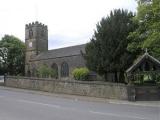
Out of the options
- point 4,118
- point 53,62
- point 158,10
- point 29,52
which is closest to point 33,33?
point 29,52

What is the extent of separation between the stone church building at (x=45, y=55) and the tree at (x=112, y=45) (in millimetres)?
12763

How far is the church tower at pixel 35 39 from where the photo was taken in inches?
3314

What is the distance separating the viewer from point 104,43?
44969 millimetres

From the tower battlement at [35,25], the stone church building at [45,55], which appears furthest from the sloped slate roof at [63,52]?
the tower battlement at [35,25]

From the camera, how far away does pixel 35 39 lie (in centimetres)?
8438

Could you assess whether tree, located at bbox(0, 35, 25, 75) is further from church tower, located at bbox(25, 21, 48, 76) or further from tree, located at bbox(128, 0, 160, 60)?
tree, located at bbox(128, 0, 160, 60)

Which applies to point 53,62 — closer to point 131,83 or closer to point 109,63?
point 109,63

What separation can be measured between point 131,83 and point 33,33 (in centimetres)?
5669

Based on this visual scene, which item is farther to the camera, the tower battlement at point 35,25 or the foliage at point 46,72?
the tower battlement at point 35,25

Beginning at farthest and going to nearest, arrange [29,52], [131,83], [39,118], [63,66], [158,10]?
[29,52] → [63,66] → [131,83] → [158,10] → [39,118]

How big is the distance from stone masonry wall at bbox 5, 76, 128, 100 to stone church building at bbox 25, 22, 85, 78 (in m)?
15.2

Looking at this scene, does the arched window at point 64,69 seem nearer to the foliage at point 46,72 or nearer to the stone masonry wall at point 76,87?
the foliage at point 46,72

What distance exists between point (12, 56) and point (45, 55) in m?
14.1

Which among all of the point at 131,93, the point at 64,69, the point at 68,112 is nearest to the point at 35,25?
the point at 64,69
